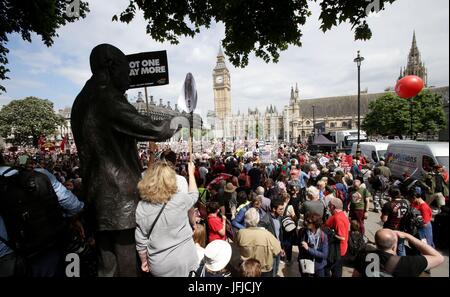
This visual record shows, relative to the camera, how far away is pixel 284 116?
374 ft

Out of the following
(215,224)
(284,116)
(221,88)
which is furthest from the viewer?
(221,88)

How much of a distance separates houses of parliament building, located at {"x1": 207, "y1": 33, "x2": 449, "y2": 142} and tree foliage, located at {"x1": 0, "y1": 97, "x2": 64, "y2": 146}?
178 feet

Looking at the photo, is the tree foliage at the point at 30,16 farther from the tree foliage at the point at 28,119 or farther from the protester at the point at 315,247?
the tree foliage at the point at 28,119

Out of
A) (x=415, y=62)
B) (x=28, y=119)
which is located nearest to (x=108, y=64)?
(x=415, y=62)

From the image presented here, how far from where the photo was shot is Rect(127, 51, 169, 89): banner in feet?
14.3

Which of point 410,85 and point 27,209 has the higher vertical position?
point 410,85

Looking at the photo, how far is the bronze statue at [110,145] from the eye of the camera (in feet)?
6.12

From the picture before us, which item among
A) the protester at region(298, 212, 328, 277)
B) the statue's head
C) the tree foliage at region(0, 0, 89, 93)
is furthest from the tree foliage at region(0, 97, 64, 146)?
the protester at region(298, 212, 328, 277)

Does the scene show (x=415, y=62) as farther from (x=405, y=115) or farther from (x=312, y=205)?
(x=312, y=205)

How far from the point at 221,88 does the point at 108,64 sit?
125m

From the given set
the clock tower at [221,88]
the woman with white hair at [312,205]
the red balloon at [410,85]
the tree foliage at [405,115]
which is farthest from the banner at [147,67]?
the clock tower at [221,88]

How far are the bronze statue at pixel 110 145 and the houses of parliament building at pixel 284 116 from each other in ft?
299

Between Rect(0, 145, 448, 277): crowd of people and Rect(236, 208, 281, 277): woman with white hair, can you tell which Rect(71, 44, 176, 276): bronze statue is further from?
Rect(236, 208, 281, 277): woman with white hair
